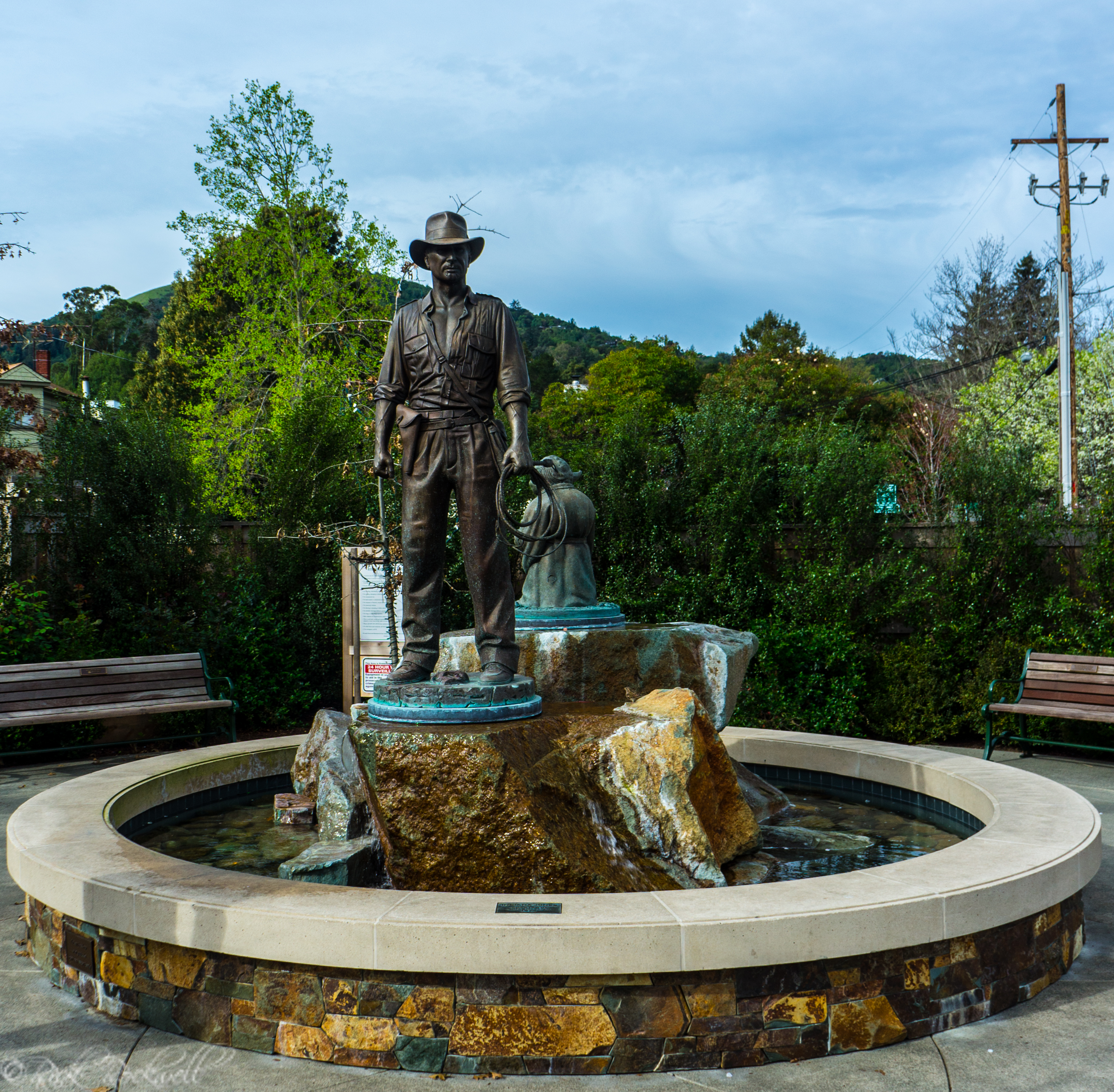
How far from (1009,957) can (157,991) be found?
303 centimetres

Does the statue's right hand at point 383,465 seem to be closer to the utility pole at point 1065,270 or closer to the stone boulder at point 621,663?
the stone boulder at point 621,663

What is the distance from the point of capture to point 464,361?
4.99 metres

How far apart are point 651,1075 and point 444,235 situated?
12.4ft

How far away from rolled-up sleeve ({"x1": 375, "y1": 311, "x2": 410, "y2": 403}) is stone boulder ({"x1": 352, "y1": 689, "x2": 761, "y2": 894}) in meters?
1.64

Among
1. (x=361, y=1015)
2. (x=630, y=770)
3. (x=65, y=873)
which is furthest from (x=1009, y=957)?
(x=65, y=873)

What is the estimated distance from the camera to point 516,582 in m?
11.3

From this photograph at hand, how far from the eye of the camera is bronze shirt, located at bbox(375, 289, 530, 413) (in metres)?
4.99

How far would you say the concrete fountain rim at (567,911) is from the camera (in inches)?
124

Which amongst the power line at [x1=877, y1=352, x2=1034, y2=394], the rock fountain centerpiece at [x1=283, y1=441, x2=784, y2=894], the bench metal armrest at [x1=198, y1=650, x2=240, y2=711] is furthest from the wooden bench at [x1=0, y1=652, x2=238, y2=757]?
the power line at [x1=877, y1=352, x2=1034, y2=394]

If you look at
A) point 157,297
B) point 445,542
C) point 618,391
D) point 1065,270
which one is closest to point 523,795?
point 445,542

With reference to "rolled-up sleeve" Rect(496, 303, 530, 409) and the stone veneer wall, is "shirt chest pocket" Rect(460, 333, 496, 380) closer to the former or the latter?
"rolled-up sleeve" Rect(496, 303, 530, 409)

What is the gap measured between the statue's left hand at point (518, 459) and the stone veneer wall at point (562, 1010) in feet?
8.00

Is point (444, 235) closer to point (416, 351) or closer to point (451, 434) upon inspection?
point (416, 351)

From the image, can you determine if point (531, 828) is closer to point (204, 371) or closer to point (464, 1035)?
point (464, 1035)
